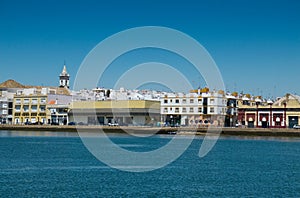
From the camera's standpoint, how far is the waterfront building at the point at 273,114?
9412 cm

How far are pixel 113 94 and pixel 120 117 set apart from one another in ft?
91.2

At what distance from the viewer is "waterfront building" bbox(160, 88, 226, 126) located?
100 metres

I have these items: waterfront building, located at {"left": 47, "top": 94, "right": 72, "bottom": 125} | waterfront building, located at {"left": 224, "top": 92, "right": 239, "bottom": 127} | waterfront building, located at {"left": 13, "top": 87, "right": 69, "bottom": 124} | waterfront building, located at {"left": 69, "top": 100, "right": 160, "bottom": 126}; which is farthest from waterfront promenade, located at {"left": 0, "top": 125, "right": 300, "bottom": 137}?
waterfront building, located at {"left": 47, "top": 94, "right": 72, "bottom": 125}

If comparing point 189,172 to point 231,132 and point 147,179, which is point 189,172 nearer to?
point 147,179

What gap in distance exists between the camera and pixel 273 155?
162 feet

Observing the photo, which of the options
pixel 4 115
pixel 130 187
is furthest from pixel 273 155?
pixel 4 115

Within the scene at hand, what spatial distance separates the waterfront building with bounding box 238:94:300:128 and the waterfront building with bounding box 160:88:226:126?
162 inches

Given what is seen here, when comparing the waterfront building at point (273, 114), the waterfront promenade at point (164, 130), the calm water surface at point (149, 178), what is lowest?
the calm water surface at point (149, 178)

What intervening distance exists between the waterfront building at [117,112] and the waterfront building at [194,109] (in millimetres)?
2554

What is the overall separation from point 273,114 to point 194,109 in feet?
49.0

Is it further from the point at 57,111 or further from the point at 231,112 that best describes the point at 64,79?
the point at 231,112

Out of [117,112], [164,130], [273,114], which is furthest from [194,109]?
[117,112]

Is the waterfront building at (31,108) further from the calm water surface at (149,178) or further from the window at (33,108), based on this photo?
the calm water surface at (149,178)

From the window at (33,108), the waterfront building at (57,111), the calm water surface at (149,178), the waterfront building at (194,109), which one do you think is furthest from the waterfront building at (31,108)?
the calm water surface at (149,178)
